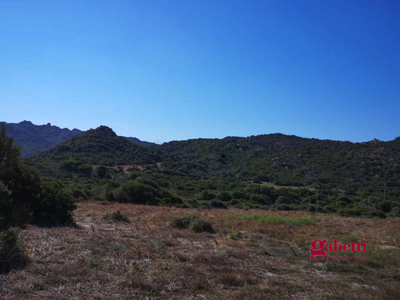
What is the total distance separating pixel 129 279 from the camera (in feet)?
17.5

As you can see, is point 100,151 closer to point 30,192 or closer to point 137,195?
point 137,195

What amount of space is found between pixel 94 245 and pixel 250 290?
416 cm

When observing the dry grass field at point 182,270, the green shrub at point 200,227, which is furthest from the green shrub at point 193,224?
the dry grass field at point 182,270

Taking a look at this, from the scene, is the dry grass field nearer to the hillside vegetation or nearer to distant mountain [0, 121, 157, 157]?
the hillside vegetation

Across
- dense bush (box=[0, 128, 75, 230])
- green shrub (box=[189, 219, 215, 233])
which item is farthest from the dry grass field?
dense bush (box=[0, 128, 75, 230])

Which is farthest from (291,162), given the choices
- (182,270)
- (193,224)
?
(182,270)

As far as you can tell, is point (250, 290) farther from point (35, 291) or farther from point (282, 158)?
point (282, 158)

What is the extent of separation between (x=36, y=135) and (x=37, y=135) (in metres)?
0.51

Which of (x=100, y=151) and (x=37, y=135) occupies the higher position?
(x=37, y=135)

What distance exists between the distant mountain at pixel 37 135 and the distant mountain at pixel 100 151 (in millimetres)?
22454

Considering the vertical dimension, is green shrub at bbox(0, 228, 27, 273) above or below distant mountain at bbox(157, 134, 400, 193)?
below

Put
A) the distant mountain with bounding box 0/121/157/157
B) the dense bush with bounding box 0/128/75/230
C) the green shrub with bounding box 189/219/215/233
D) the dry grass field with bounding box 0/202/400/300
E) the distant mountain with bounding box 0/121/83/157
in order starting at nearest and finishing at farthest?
the dry grass field with bounding box 0/202/400/300
the dense bush with bounding box 0/128/75/230
the green shrub with bounding box 189/219/215/233
the distant mountain with bounding box 0/121/83/157
the distant mountain with bounding box 0/121/157/157

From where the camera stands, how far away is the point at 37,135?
11206cm

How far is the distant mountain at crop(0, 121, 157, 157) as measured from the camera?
308 ft
